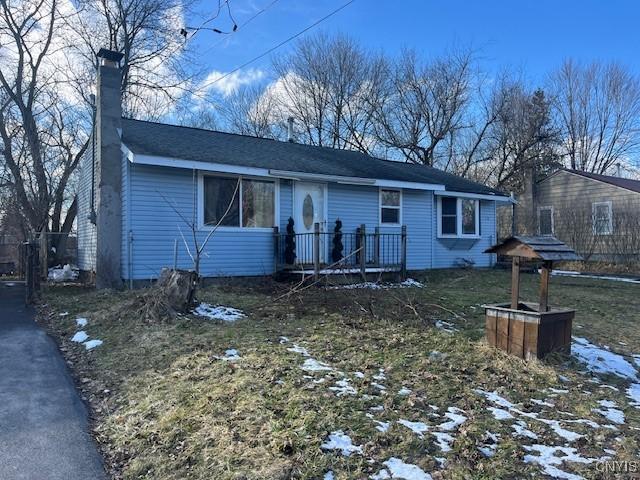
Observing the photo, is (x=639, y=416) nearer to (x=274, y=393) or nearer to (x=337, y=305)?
(x=274, y=393)

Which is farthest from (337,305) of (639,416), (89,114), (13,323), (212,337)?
(89,114)

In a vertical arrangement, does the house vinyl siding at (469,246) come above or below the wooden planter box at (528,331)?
above

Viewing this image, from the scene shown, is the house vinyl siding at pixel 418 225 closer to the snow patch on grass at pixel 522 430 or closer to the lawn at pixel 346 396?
the lawn at pixel 346 396

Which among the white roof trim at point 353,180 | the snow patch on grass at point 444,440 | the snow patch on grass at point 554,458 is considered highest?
the white roof trim at point 353,180

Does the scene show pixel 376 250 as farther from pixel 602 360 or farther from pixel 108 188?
pixel 602 360

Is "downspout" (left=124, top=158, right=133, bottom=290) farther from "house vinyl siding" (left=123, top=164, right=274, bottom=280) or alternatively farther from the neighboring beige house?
the neighboring beige house

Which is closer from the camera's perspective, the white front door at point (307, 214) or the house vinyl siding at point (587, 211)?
the white front door at point (307, 214)

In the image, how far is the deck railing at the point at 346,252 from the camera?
10.7 metres

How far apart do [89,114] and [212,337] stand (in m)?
18.7

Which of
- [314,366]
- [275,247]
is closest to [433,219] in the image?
[275,247]

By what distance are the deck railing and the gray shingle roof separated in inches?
61.3

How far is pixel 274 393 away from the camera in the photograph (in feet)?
13.0

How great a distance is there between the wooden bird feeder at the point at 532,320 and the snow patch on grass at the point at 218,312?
11.3ft

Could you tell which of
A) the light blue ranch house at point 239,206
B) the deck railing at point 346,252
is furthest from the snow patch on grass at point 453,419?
the deck railing at point 346,252
